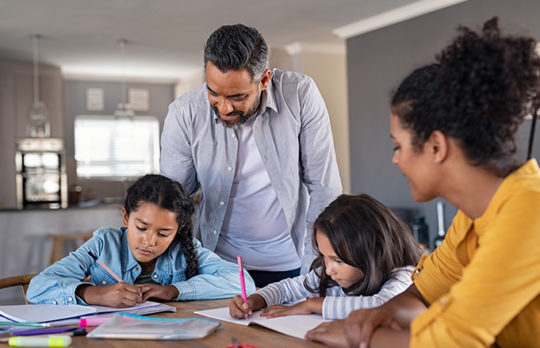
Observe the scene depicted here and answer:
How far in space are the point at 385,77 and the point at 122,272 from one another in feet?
15.7

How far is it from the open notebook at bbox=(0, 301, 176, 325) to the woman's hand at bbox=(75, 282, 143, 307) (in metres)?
0.02

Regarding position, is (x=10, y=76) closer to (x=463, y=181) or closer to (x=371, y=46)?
(x=371, y=46)

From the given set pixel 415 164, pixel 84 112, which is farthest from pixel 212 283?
pixel 84 112

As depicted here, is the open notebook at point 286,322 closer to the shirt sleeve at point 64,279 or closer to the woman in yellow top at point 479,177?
the woman in yellow top at point 479,177

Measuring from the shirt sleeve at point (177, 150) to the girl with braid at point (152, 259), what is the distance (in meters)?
0.12

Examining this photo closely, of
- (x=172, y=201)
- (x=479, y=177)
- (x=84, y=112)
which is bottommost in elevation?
(x=172, y=201)

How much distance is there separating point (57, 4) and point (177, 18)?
1145 millimetres

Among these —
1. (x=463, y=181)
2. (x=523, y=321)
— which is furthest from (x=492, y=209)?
(x=523, y=321)

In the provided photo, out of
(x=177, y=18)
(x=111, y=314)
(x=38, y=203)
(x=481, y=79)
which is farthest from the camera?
(x=38, y=203)

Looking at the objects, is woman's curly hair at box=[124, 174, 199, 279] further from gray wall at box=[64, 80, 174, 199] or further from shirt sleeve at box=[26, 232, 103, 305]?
gray wall at box=[64, 80, 174, 199]

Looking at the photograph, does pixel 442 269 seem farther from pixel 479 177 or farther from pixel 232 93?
pixel 232 93

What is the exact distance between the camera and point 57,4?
547 cm

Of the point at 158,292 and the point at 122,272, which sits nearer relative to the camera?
the point at 158,292

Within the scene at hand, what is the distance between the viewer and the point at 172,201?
188cm
